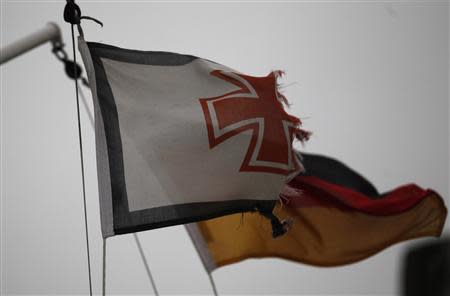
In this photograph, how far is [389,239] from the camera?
18.3ft

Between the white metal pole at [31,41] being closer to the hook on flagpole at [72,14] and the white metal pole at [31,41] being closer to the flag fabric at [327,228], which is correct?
the hook on flagpole at [72,14]

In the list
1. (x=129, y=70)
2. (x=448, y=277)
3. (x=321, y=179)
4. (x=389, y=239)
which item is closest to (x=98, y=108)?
(x=129, y=70)

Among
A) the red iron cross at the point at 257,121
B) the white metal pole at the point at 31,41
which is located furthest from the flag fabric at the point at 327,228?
the white metal pole at the point at 31,41

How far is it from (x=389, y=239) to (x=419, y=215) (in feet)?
1.19

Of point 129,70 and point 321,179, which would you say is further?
point 321,179

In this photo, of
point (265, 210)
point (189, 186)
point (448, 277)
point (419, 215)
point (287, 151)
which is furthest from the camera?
point (419, 215)

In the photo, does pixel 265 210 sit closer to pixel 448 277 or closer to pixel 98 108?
pixel 98 108

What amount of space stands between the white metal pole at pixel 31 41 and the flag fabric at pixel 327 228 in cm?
217

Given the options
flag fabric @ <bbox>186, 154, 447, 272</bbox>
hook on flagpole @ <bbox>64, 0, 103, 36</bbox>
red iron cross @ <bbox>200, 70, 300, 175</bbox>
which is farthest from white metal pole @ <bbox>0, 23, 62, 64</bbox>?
flag fabric @ <bbox>186, 154, 447, 272</bbox>

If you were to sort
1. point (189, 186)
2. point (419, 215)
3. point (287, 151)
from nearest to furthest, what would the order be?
point (189, 186) → point (287, 151) → point (419, 215)

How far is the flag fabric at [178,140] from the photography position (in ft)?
9.11

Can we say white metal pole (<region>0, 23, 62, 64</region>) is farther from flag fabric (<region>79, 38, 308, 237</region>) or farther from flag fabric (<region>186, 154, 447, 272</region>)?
flag fabric (<region>186, 154, 447, 272</region>)

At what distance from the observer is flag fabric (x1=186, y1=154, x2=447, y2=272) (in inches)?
212

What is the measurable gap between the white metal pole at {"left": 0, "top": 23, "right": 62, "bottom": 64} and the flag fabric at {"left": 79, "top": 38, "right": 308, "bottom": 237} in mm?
1806
